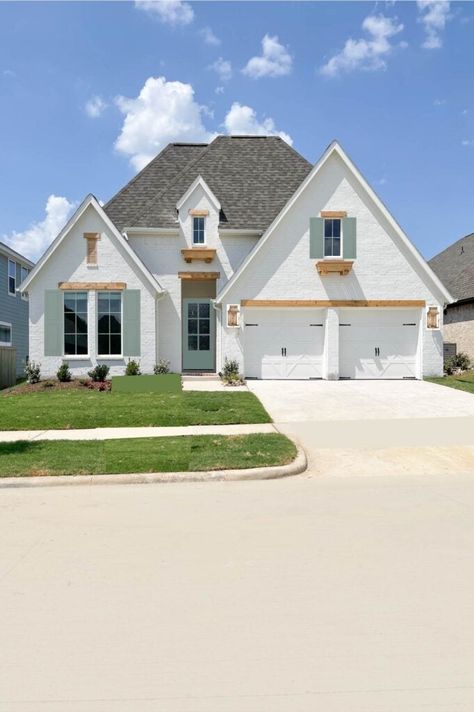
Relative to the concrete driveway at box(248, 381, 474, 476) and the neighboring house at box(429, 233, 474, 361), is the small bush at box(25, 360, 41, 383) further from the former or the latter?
the neighboring house at box(429, 233, 474, 361)

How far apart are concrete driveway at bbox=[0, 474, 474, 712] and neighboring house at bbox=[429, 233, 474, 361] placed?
22.6m

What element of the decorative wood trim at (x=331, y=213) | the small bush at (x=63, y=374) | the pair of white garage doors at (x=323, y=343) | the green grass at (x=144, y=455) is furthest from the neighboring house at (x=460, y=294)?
the green grass at (x=144, y=455)

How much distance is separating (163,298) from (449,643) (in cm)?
1823

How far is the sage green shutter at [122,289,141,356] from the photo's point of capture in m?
19.1

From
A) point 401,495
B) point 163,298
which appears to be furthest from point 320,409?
point 163,298

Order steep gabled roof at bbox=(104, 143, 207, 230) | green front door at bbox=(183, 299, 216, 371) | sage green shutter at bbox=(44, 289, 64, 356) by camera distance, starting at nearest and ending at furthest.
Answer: sage green shutter at bbox=(44, 289, 64, 356) → green front door at bbox=(183, 299, 216, 371) → steep gabled roof at bbox=(104, 143, 207, 230)

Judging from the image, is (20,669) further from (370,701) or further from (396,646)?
(396,646)

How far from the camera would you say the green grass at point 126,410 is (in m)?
11.4

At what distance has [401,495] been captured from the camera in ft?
21.2

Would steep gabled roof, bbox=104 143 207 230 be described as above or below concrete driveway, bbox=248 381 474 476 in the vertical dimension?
above

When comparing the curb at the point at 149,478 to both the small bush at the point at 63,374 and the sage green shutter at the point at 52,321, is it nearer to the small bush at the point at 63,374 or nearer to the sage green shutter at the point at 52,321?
the small bush at the point at 63,374

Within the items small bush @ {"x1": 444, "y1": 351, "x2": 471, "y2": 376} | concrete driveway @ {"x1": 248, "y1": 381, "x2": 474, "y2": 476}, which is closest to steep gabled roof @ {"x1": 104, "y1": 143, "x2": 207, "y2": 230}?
concrete driveway @ {"x1": 248, "y1": 381, "x2": 474, "y2": 476}

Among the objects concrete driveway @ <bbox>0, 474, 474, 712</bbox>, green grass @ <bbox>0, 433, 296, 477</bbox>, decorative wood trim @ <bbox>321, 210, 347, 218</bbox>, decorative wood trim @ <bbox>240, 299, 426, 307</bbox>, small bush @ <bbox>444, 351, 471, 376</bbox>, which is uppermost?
decorative wood trim @ <bbox>321, 210, 347, 218</bbox>

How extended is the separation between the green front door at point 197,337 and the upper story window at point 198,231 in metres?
2.37
